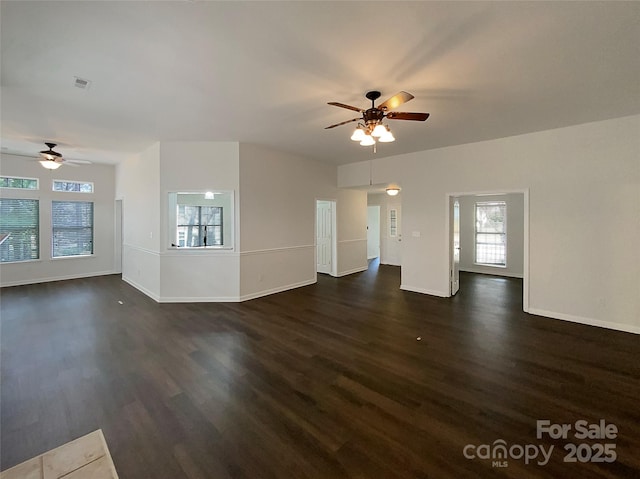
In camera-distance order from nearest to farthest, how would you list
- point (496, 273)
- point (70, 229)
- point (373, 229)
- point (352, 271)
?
point (70, 229) < point (496, 273) < point (352, 271) < point (373, 229)

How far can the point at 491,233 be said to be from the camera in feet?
25.6

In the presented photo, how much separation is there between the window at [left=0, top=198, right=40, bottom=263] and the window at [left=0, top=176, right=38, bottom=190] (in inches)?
12.3

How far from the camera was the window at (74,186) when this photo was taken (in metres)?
6.80

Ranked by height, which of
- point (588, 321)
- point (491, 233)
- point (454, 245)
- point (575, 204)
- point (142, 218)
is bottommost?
point (588, 321)

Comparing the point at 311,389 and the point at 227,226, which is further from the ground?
the point at 227,226

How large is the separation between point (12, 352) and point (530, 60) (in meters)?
6.21

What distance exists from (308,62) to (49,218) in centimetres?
784

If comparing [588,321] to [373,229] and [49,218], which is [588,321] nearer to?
[373,229]

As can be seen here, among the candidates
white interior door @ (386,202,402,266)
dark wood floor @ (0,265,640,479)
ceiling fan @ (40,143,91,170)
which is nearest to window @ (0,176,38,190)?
ceiling fan @ (40,143,91,170)

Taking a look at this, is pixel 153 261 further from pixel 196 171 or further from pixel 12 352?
pixel 12 352

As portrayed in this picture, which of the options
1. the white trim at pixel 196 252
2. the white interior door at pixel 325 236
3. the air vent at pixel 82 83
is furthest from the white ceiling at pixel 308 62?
the white interior door at pixel 325 236

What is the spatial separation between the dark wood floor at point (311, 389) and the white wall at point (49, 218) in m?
2.70

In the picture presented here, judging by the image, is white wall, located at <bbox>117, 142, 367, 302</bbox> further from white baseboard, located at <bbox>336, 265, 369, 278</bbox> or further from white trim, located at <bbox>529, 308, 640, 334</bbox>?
white trim, located at <bbox>529, 308, 640, 334</bbox>

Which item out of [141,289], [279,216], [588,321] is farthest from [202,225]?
[588,321]
